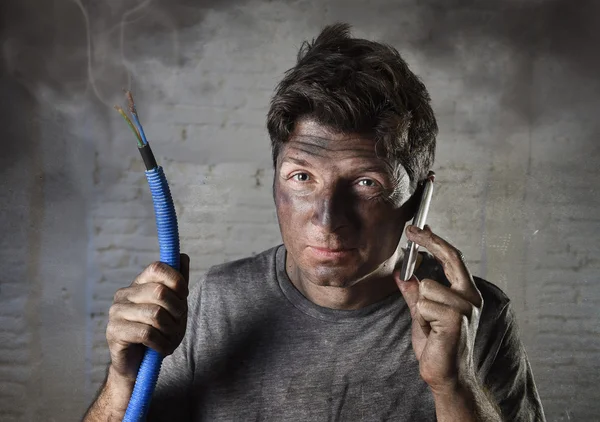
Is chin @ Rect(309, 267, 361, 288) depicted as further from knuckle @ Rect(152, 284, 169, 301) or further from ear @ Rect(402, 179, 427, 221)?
knuckle @ Rect(152, 284, 169, 301)

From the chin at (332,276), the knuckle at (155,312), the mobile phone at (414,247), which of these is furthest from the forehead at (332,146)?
the knuckle at (155,312)

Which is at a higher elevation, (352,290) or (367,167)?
(367,167)

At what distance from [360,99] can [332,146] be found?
0.14 metres

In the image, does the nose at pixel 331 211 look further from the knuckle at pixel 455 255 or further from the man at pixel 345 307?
the knuckle at pixel 455 255

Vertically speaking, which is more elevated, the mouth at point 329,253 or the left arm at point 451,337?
the mouth at point 329,253

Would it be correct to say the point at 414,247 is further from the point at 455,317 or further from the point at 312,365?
the point at 312,365

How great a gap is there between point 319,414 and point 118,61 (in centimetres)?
292

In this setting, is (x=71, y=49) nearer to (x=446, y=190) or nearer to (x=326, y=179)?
(x=446, y=190)

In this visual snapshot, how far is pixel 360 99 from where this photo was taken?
1.70 metres

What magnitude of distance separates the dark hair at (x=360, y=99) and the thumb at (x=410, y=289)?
0.92 feet

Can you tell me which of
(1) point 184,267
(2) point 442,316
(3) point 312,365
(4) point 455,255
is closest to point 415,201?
(4) point 455,255

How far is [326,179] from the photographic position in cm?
169

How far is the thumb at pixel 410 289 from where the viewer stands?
1.74 m

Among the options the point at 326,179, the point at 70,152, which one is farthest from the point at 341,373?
the point at 70,152
